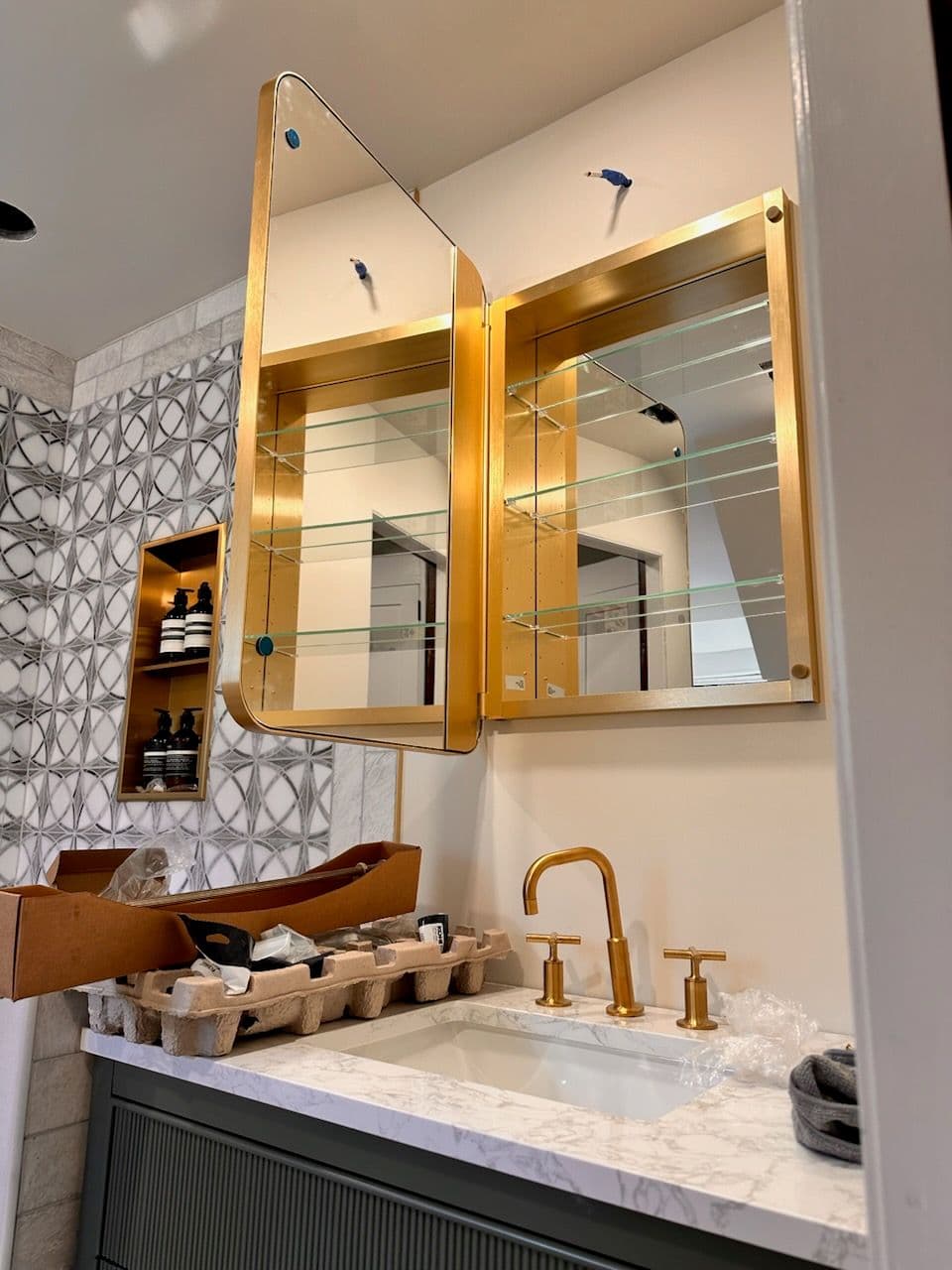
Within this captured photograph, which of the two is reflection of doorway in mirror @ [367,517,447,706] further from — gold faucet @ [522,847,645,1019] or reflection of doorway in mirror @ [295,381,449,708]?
gold faucet @ [522,847,645,1019]

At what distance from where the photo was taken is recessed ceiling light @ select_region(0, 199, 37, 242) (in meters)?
2.10

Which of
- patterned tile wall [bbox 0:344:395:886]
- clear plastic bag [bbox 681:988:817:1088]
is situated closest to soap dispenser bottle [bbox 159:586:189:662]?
patterned tile wall [bbox 0:344:395:886]

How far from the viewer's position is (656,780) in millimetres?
1378

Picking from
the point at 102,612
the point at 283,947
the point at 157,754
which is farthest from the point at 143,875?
the point at 102,612

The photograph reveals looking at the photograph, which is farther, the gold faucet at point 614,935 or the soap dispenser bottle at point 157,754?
the soap dispenser bottle at point 157,754

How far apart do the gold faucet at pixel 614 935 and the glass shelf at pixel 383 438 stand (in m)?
0.73

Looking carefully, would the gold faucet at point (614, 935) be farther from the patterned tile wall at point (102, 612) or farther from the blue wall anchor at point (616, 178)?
the blue wall anchor at point (616, 178)

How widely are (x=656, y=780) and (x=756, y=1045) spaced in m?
0.43

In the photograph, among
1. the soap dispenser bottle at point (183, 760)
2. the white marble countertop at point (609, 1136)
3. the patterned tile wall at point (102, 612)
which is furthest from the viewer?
the soap dispenser bottle at point (183, 760)

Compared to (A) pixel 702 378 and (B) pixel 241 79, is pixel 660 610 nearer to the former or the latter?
(A) pixel 702 378

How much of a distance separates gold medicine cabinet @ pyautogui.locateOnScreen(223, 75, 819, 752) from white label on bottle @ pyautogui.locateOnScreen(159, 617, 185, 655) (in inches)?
35.3

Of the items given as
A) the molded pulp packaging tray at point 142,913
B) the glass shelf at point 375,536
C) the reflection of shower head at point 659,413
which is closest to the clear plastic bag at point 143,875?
the molded pulp packaging tray at point 142,913

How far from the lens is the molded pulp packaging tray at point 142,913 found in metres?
0.96

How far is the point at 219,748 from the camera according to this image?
2.11 m
